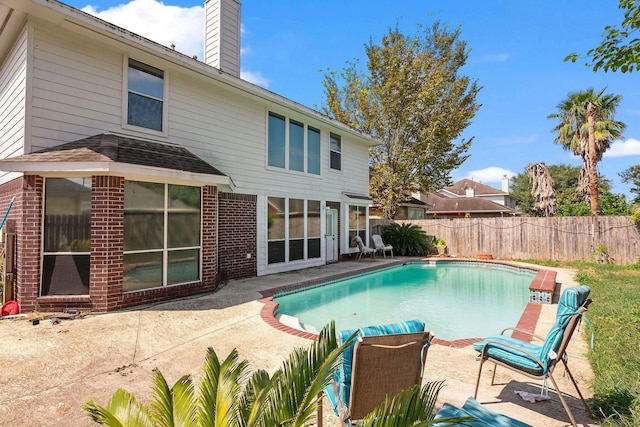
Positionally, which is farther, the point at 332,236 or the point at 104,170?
the point at 332,236

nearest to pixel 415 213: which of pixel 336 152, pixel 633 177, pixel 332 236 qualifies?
pixel 336 152

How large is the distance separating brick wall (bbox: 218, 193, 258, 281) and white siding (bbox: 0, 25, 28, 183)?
4652 millimetres

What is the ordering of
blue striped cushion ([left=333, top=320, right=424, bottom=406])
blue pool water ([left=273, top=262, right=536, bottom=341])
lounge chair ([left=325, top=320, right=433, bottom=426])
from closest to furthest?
lounge chair ([left=325, top=320, right=433, bottom=426]) < blue striped cushion ([left=333, top=320, right=424, bottom=406]) < blue pool water ([left=273, top=262, right=536, bottom=341])

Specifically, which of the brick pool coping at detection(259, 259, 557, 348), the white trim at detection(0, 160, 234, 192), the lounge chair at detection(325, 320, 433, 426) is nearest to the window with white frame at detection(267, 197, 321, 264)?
the brick pool coping at detection(259, 259, 557, 348)

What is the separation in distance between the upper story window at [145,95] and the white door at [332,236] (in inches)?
317

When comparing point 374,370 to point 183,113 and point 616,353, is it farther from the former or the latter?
point 183,113

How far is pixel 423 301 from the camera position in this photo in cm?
981

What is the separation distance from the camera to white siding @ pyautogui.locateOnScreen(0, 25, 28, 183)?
21.9 ft

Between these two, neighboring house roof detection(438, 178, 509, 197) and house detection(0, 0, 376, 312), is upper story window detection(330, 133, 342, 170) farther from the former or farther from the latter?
neighboring house roof detection(438, 178, 509, 197)

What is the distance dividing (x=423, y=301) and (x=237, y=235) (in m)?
5.94

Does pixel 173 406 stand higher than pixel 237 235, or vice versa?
pixel 237 235

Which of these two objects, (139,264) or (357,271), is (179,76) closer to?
(139,264)

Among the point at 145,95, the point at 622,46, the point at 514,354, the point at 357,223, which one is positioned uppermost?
the point at 145,95

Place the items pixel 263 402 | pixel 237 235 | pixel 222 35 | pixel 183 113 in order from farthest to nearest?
pixel 222 35 → pixel 237 235 → pixel 183 113 → pixel 263 402
